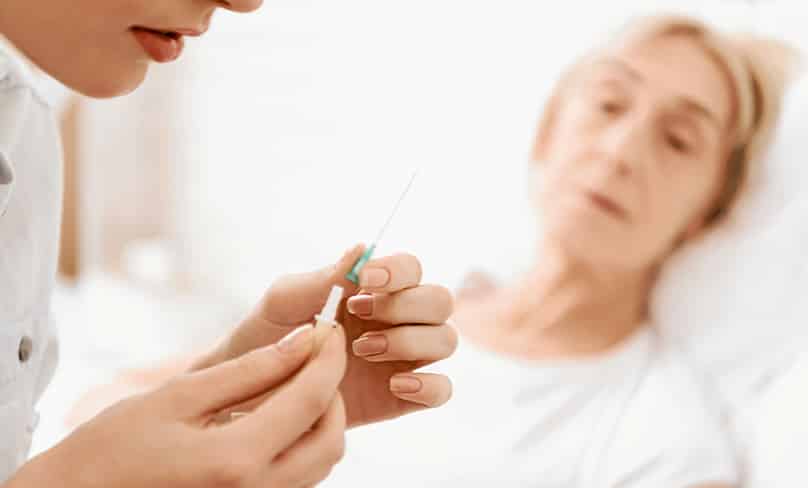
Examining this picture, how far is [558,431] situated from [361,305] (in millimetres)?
643

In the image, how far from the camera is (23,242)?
623 millimetres

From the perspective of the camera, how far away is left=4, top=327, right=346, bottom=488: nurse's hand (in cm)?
45

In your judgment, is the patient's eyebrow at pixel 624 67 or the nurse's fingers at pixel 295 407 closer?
the nurse's fingers at pixel 295 407

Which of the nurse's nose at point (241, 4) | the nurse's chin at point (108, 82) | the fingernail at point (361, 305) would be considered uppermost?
the nurse's nose at point (241, 4)

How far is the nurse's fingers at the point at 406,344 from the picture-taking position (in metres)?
0.63

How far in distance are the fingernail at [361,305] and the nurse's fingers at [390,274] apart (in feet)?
0.10

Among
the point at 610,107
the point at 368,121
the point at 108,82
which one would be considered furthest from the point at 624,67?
the point at 108,82

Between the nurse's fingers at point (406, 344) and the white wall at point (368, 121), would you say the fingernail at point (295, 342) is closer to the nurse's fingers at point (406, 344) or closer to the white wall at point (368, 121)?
the nurse's fingers at point (406, 344)

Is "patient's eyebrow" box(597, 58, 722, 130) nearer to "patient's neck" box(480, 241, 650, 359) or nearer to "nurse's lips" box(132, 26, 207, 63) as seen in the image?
"patient's neck" box(480, 241, 650, 359)

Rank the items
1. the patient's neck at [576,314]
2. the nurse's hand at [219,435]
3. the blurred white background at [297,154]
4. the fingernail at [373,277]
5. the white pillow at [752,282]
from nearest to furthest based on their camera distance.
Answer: the nurse's hand at [219,435], the fingernail at [373,277], the white pillow at [752,282], the patient's neck at [576,314], the blurred white background at [297,154]

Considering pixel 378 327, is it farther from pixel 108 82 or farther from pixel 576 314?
pixel 576 314

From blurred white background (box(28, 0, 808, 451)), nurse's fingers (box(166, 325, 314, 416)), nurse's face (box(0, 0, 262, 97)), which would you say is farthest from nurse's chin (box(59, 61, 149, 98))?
blurred white background (box(28, 0, 808, 451))

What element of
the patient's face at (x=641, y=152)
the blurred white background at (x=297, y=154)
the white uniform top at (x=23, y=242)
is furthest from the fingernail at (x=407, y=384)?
the patient's face at (x=641, y=152)

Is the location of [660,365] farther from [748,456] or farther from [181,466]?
[181,466]
